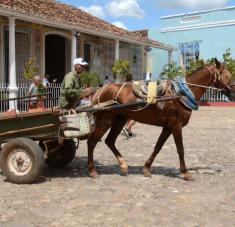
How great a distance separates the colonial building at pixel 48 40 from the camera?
52.7ft

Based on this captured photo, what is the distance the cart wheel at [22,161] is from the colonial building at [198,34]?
25.0 metres

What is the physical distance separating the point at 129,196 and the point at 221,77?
Answer: 2547mm

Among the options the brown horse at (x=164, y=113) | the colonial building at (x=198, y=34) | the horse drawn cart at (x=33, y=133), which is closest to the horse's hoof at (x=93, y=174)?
the brown horse at (x=164, y=113)

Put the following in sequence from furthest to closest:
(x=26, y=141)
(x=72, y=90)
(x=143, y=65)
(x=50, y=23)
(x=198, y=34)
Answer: (x=198, y=34) → (x=143, y=65) → (x=50, y=23) → (x=72, y=90) → (x=26, y=141)

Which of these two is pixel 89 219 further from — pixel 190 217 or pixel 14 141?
pixel 14 141

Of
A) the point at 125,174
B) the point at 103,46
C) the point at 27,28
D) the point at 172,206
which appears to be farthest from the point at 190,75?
the point at 103,46

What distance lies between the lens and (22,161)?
6.83 metres

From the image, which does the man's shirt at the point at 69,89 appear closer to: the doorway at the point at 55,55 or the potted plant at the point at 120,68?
the potted plant at the point at 120,68

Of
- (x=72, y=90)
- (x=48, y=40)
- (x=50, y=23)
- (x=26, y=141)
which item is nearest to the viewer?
(x=26, y=141)

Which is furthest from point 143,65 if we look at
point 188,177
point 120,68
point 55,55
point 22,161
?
point 22,161

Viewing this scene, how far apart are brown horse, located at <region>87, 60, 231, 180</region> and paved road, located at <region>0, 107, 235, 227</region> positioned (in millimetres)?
453

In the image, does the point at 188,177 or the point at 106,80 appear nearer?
the point at 188,177

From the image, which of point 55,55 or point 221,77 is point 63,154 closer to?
point 221,77

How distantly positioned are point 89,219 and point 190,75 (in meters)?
3.25
